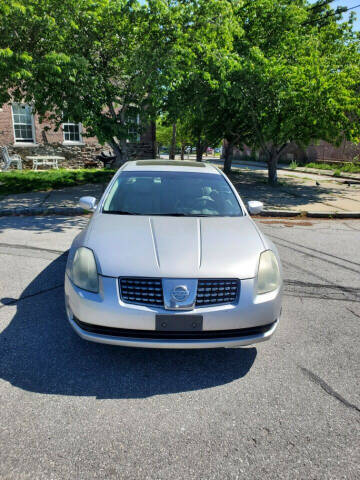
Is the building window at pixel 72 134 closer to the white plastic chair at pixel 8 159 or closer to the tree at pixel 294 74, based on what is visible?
the white plastic chair at pixel 8 159

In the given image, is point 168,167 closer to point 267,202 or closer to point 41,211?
point 41,211

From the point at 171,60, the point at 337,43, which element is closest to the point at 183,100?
the point at 171,60

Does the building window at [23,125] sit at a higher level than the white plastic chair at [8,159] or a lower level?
higher

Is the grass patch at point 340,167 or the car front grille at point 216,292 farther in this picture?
the grass patch at point 340,167

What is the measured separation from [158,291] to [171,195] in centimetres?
172

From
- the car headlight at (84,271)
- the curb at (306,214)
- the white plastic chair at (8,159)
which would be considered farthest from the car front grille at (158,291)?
the white plastic chair at (8,159)

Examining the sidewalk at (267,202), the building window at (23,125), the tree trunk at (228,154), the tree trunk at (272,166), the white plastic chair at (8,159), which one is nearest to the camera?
the sidewalk at (267,202)

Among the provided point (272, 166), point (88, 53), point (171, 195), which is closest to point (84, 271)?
point (171, 195)

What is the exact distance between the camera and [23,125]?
761 inches

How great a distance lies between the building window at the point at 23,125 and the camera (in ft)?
62.3

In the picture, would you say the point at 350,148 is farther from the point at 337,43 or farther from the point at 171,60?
the point at 171,60

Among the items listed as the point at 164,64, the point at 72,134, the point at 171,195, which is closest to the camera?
the point at 171,195

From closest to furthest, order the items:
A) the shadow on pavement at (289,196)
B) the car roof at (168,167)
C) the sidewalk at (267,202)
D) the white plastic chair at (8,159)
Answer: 1. the car roof at (168,167)
2. the sidewalk at (267,202)
3. the shadow on pavement at (289,196)
4. the white plastic chair at (8,159)

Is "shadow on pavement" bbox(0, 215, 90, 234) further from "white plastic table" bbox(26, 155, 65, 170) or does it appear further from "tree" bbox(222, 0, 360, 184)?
"white plastic table" bbox(26, 155, 65, 170)
